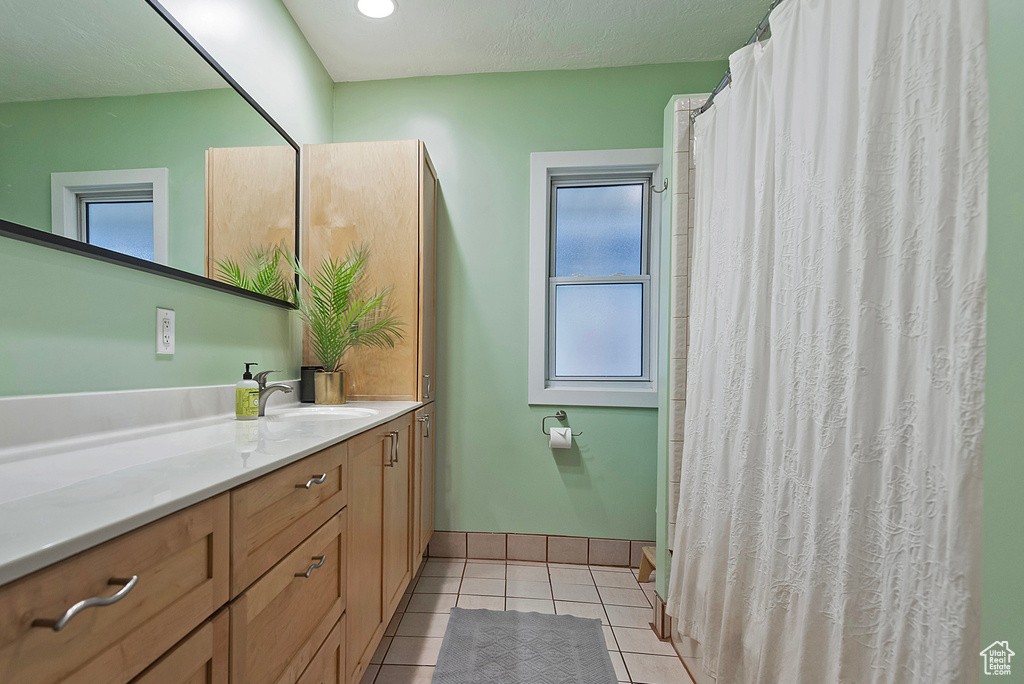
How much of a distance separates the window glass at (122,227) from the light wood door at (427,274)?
991 millimetres

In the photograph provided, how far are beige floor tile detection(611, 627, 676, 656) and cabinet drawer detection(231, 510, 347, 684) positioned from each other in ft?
3.70

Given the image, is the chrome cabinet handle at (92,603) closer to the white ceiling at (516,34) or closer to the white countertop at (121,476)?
the white countertop at (121,476)

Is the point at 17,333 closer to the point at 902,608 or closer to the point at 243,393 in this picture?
the point at 243,393

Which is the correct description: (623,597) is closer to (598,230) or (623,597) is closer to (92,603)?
(598,230)

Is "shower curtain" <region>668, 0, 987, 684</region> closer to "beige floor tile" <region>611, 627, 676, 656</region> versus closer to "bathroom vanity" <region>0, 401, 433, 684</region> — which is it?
"beige floor tile" <region>611, 627, 676, 656</region>

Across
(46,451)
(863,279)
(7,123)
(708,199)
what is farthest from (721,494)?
(7,123)

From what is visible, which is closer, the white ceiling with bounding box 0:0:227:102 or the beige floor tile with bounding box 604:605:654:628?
the white ceiling with bounding box 0:0:227:102

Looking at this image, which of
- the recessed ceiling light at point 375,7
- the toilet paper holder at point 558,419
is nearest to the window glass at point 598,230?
the toilet paper holder at point 558,419

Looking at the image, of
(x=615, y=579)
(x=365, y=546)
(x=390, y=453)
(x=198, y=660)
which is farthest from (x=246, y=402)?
(x=615, y=579)

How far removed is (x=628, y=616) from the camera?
5.84 feet

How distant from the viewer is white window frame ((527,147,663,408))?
2.20 meters

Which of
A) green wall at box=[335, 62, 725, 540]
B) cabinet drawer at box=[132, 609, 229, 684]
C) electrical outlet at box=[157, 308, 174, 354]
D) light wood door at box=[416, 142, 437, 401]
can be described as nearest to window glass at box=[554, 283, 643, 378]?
green wall at box=[335, 62, 725, 540]

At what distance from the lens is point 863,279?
740 mm

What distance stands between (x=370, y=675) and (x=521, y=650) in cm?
52
